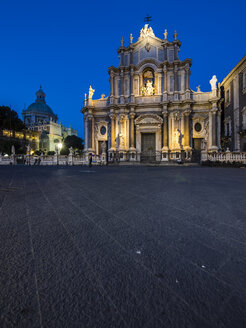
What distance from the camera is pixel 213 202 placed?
2.87 meters

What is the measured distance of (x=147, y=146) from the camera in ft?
75.4

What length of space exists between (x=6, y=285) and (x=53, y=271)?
26 centimetres

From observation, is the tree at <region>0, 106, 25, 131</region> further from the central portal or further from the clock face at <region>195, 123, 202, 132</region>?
the clock face at <region>195, 123, 202, 132</region>

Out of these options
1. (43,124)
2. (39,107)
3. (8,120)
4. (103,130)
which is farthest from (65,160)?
(39,107)

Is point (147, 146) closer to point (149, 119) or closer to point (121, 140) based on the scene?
point (149, 119)

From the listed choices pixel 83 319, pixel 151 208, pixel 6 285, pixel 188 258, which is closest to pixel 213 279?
pixel 188 258

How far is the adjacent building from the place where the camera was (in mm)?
18500

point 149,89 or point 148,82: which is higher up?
point 148,82

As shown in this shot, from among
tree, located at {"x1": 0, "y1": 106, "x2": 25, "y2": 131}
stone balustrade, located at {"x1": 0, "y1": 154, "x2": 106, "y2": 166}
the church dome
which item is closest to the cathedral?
stone balustrade, located at {"x1": 0, "y1": 154, "x2": 106, "y2": 166}

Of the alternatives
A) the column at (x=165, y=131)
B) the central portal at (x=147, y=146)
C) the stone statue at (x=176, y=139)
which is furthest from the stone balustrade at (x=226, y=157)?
the central portal at (x=147, y=146)

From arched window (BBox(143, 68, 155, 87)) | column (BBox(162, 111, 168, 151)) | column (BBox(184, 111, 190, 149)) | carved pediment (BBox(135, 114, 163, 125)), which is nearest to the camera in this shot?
column (BBox(184, 111, 190, 149))

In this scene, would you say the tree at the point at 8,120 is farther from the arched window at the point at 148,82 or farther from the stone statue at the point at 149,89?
the stone statue at the point at 149,89

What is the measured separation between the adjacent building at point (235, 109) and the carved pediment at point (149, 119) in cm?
873

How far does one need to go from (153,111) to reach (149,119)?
132 centimetres
